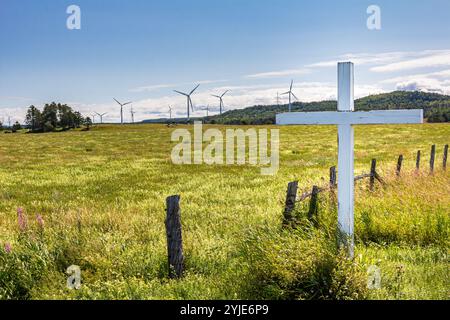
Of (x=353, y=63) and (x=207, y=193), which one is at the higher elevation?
(x=353, y=63)

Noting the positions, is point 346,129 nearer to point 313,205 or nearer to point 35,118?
point 313,205

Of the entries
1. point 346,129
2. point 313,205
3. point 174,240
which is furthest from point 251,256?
point 313,205

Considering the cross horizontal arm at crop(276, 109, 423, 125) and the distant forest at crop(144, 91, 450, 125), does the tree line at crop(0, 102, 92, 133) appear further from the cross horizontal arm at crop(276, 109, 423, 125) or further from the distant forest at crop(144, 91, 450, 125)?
the cross horizontal arm at crop(276, 109, 423, 125)

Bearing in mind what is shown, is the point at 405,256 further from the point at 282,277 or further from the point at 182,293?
the point at 182,293

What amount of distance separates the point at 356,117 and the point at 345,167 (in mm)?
681

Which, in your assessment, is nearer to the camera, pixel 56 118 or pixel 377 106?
pixel 377 106

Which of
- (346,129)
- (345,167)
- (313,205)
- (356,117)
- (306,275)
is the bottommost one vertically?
(306,275)

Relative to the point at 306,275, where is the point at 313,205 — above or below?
above

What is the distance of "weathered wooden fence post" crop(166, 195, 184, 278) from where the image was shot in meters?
6.34

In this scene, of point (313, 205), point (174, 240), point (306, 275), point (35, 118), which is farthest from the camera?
point (35, 118)

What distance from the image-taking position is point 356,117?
240 inches

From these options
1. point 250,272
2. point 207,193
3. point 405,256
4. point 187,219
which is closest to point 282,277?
point 250,272
